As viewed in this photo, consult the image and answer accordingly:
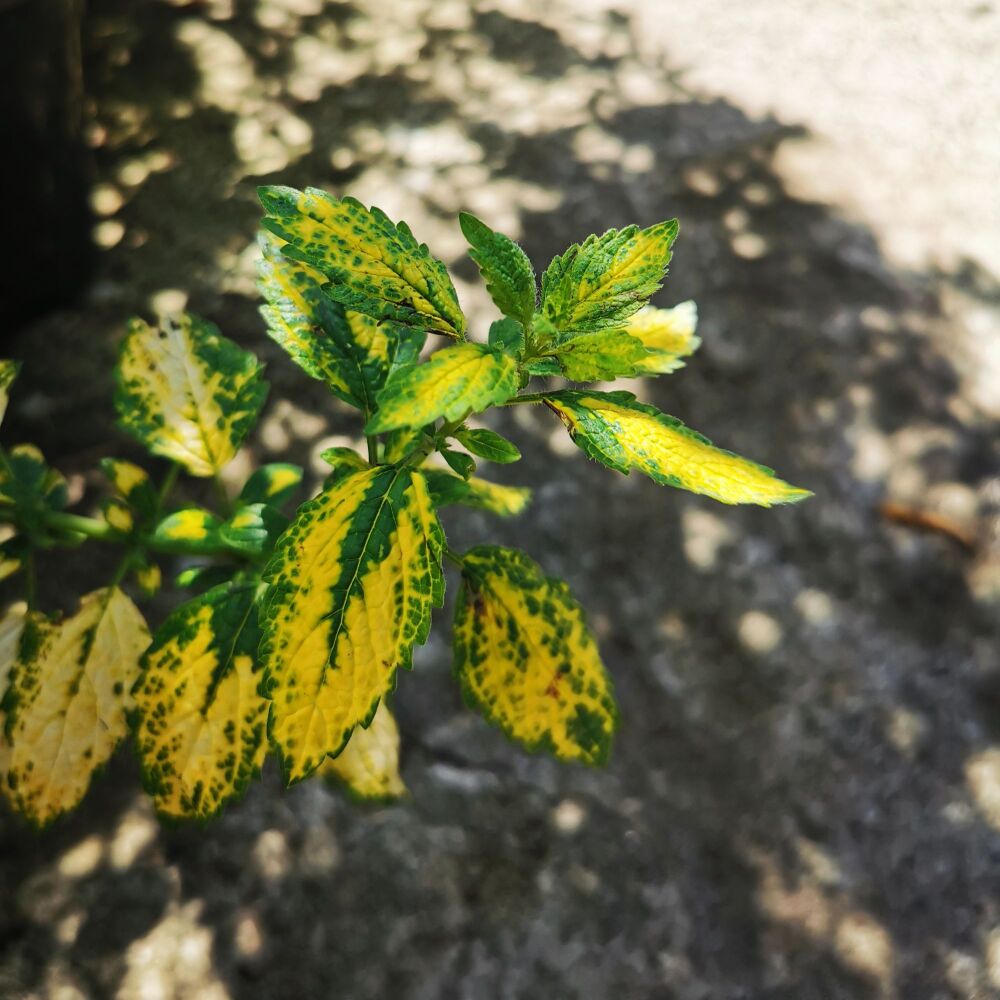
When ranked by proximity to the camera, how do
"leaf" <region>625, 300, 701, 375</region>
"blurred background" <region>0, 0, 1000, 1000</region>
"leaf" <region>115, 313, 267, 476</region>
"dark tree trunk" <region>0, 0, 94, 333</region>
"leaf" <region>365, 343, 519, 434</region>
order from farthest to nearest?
1. "dark tree trunk" <region>0, 0, 94, 333</region>
2. "blurred background" <region>0, 0, 1000, 1000</region>
3. "leaf" <region>115, 313, 267, 476</region>
4. "leaf" <region>625, 300, 701, 375</region>
5. "leaf" <region>365, 343, 519, 434</region>

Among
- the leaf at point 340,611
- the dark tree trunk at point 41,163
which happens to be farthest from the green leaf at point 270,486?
the dark tree trunk at point 41,163

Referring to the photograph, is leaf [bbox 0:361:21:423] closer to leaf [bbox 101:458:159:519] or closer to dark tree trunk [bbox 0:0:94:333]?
leaf [bbox 101:458:159:519]

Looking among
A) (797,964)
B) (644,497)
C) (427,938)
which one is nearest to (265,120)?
(644,497)

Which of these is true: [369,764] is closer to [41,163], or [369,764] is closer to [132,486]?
[132,486]

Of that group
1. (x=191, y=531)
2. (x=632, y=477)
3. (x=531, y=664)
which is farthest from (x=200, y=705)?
(x=632, y=477)

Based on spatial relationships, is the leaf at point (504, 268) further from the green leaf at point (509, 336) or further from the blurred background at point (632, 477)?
the blurred background at point (632, 477)

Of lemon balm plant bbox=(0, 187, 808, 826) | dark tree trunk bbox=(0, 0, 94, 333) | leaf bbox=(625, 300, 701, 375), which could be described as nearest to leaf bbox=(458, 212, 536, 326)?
lemon balm plant bbox=(0, 187, 808, 826)
